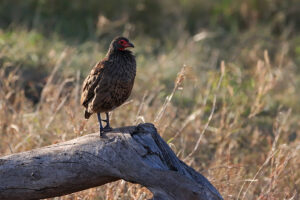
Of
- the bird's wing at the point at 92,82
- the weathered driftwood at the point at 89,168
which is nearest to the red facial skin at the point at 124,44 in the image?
the bird's wing at the point at 92,82

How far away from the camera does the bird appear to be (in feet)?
13.2

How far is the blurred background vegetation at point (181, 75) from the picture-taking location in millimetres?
5027

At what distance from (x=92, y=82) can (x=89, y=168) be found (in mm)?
1025

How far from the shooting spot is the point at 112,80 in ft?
13.2

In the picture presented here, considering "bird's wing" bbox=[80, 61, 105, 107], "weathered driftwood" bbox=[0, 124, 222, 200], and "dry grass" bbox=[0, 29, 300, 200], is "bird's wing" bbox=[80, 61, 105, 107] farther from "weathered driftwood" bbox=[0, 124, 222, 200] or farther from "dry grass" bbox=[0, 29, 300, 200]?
"weathered driftwood" bbox=[0, 124, 222, 200]

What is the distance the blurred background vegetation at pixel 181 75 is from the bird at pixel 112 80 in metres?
0.27

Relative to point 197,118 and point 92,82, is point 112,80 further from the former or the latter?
point 197,118

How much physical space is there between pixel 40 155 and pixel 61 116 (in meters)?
2.72

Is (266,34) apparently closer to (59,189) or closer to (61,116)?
(61,116)

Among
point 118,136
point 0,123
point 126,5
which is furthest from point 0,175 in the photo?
point 126,5

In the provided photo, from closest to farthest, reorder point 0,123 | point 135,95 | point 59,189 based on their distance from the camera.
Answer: point 59,189 < point 0,123 < point 135,95

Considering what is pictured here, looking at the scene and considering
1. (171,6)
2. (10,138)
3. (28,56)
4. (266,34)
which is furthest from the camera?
(171,6)

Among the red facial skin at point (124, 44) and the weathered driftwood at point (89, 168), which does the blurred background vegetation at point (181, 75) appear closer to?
the red facial skin at point (124, 44)

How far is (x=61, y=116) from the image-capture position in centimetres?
607
